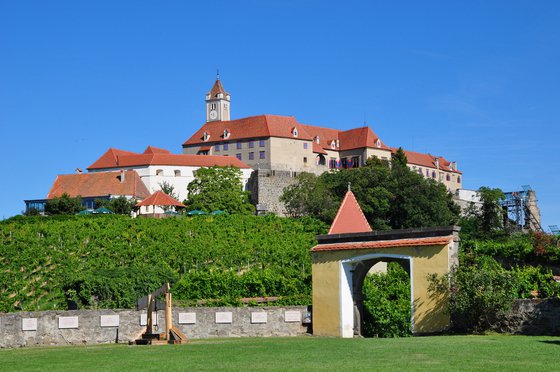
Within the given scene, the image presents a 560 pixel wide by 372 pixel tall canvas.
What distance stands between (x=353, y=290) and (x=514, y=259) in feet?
77.4

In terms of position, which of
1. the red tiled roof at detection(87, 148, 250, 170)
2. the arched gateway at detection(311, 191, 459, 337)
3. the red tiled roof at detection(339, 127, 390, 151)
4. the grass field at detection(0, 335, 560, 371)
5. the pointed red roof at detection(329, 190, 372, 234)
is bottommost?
the grass field at detection(0, 335, 560, 371)

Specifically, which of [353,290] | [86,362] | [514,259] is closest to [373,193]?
[514,259]

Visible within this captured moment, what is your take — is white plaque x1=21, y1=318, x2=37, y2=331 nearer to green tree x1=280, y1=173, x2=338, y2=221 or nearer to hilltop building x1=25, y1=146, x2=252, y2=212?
green tree x1=280, y1=173, x2=338, y2=221

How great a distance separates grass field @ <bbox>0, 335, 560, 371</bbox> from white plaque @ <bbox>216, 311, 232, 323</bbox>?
4268mm

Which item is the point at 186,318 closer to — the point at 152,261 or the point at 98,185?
the point at 152,261

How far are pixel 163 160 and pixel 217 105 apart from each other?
33.6 m

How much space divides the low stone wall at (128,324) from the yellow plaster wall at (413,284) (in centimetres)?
76

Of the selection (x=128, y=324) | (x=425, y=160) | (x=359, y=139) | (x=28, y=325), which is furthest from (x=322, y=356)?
(x=425, y=160)

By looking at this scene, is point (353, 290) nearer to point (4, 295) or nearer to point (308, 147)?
point (4, 295)

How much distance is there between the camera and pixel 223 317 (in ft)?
79.7

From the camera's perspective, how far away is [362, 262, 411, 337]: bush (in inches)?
898

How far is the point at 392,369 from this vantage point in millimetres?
12992

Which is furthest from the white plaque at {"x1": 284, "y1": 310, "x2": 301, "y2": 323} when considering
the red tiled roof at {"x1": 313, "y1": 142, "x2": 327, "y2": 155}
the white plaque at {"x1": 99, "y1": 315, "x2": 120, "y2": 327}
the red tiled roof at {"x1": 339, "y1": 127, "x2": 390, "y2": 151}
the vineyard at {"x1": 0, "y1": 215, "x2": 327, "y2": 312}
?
the red tiled roof at {"x1": 339, "y1": 127, "x2": 390, "y2": 151}

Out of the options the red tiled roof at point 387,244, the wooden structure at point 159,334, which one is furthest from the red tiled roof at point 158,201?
the wooden structure at point 159,334
